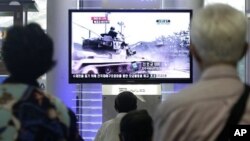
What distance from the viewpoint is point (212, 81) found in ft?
5.25

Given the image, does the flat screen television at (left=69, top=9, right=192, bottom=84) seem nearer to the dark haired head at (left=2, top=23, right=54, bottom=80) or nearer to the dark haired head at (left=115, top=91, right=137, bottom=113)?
the dark haired head at (left=115, top=91, right=137, bottom=113)

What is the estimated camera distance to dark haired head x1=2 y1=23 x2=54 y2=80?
6.33 feet

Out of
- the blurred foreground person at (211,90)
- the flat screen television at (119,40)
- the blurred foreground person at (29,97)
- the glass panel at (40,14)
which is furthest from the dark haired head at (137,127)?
the glass panel at (40,14)

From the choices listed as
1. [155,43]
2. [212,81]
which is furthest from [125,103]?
[212,81]

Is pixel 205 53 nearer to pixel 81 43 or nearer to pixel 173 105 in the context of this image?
pixel 173 105

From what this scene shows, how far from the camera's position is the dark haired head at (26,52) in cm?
193

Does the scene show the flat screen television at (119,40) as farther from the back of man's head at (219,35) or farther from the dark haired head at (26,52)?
the back of man's head at (219,35)

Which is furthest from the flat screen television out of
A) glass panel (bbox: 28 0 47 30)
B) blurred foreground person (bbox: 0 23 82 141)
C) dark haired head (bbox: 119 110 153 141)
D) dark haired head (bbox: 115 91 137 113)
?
blurred foreground person (bbox: 0 23 82 141)

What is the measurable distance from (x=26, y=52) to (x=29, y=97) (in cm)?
19

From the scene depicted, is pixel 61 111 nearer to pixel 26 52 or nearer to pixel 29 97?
pixel 29 97

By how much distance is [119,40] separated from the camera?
5.11 meters

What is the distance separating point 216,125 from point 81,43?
3.69 metres

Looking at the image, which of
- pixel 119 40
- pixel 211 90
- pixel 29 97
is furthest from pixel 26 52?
pixel 119 40

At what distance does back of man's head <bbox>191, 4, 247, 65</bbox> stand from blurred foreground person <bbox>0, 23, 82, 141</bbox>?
609 millimetres
